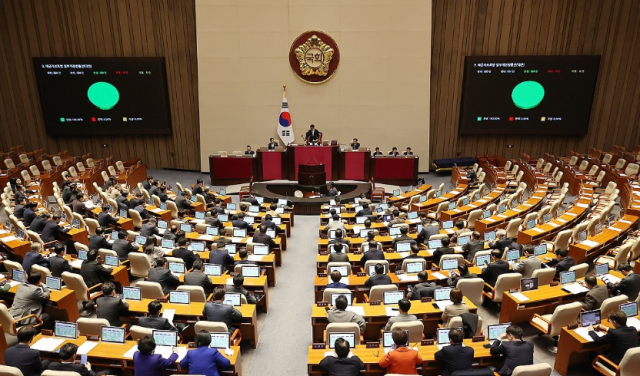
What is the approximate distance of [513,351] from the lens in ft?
17.9

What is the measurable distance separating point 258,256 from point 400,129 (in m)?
12.7

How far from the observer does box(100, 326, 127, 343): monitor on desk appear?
604 cm

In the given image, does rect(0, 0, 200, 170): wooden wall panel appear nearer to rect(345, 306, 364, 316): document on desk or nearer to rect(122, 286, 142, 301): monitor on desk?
rect(122, 286, 142, 301): monitor on desk

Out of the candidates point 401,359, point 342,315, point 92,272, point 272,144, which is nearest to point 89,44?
point 272,144

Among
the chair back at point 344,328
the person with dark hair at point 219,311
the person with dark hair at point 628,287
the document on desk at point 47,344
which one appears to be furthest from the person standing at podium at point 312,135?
the document on desk at point 47,344

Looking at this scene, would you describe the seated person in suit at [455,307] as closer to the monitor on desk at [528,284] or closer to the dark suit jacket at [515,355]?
the dark suit jacket at [515,355]

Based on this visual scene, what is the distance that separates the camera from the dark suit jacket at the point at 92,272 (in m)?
8.36

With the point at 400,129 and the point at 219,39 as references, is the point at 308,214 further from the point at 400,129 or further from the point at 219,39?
the point at 219,39

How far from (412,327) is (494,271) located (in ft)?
9.41

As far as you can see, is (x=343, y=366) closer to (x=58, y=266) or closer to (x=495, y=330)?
(x=495, y=330)

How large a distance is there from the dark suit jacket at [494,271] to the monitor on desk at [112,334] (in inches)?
238

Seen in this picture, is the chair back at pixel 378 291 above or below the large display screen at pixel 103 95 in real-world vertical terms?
below

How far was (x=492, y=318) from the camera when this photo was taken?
823 cm

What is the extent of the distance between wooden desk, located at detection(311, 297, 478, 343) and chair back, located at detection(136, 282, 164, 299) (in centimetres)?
256
